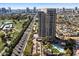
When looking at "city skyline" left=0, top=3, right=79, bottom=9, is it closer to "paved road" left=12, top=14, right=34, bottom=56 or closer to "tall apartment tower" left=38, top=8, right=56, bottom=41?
"tall apartment tower" left=38, top=8, right=56, bottom=41

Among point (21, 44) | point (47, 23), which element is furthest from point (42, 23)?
point (21, 44)

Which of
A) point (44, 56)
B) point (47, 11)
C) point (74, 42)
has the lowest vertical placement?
point (44, 56)

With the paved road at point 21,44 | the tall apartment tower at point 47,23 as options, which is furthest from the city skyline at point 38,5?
the paved road at point 21,44

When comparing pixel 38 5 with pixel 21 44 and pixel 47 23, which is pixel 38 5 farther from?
pixel 21 44

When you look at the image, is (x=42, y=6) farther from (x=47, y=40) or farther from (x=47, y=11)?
(x=47, y=40)

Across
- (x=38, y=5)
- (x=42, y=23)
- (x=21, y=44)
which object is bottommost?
(x=21, y=44)

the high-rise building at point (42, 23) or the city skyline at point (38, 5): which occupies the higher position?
the city skyline at point (38, 5)

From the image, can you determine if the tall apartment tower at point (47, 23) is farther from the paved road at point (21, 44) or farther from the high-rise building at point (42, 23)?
the paved road at point (21, 44)

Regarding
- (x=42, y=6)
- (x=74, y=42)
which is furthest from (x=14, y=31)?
(x=74, y=42)
